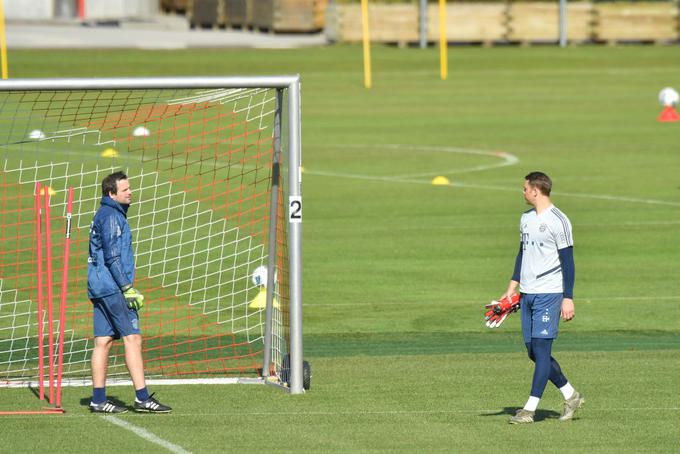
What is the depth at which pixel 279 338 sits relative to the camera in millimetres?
14664

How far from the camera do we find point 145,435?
1181cm

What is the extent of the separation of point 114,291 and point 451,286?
784cm

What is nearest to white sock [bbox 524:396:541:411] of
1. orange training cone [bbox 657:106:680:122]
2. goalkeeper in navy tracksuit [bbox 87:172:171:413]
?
goalkeeper in navy tracksuit [bbox 87:172:171:413]

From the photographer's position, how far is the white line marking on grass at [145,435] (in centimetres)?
1129

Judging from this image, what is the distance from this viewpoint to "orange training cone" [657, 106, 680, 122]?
130 feet

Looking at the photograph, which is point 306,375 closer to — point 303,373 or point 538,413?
point 303,373

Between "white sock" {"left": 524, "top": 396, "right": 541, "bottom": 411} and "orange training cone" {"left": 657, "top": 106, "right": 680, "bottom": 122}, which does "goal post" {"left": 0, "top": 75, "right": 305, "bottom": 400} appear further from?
"orange training cone" {"left": 657, "top": 106, "right": 680, "bottom": 122}

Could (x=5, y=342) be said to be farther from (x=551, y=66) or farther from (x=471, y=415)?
(x=551, y=66)

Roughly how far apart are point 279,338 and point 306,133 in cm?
2319

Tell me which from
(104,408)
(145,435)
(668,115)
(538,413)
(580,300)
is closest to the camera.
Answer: (145,435)

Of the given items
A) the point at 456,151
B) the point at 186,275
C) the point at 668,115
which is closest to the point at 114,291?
the point at 186,275

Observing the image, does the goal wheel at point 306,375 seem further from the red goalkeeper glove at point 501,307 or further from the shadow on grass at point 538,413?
the red goalkeeper glove at point 501,307

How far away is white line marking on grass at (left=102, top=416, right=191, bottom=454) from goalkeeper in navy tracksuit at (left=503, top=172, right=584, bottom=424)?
2.72 meters

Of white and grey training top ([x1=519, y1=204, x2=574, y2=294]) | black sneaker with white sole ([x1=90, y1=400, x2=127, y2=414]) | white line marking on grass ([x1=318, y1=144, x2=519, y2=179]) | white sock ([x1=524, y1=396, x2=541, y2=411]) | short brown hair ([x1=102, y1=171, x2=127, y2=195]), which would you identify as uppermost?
short brown hair ([x1=102, y1=171, x2=127, y2=195])
